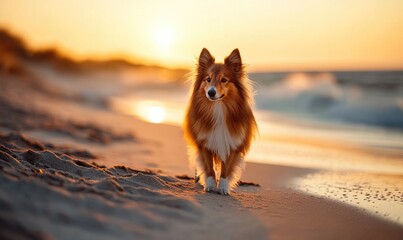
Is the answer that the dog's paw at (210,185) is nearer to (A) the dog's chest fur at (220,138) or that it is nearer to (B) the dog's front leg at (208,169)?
(B) the dog's front leg at (208,169)

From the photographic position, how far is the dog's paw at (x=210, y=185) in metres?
4.67

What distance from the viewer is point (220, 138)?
15.6 feet

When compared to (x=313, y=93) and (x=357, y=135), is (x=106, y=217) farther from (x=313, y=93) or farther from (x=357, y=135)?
(x=313, y=93)

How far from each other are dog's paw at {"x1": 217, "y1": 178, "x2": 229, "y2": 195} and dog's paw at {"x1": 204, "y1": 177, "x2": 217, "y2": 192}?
82 mm

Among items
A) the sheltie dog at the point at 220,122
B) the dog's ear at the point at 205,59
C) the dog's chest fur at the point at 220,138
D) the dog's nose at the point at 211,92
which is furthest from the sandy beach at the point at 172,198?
the dog's ear at the point at 205,59

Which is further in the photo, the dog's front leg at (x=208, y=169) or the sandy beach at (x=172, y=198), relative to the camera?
the dog's front leg at (x=208, y=169)

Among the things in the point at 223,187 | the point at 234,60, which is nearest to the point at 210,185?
the point at 223,187

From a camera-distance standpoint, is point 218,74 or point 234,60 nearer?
point 218,74

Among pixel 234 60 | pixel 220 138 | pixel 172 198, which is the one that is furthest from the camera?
pixel 234 60

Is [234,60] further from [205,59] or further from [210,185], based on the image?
[210,185]

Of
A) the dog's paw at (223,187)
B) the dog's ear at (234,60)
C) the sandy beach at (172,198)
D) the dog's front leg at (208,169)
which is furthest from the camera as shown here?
the dog's ear at (234,60)

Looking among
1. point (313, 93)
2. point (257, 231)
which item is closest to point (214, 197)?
point (257, 231)

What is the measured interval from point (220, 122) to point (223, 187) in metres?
0.69

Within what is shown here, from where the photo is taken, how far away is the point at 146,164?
6.19m
